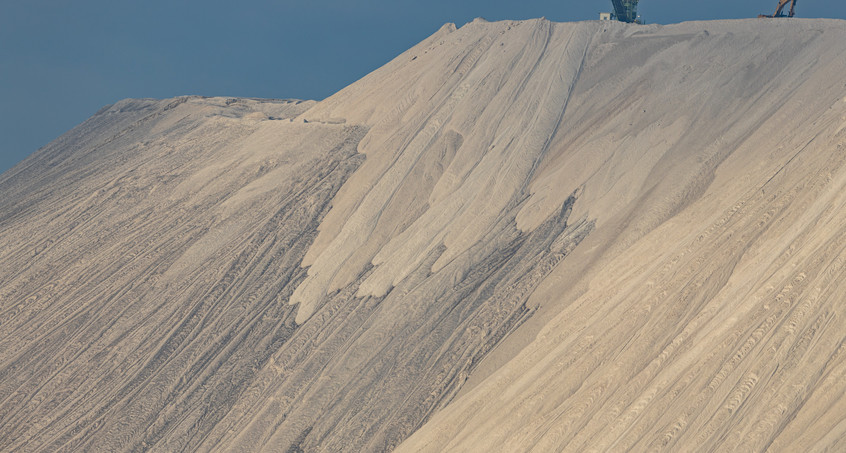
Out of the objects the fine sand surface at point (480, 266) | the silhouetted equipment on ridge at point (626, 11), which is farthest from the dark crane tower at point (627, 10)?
the fine sand surface at point (480, 266)

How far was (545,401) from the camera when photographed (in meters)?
11.8

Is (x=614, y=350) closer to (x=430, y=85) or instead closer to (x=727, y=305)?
(x=727, y=305)

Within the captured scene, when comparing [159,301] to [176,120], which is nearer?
[159,301]

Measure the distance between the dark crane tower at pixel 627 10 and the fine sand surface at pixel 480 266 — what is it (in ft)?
16.2

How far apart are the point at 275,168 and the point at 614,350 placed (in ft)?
34.7

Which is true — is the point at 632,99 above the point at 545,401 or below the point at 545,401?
above

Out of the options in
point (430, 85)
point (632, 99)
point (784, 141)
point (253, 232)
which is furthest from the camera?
point (430, 85)

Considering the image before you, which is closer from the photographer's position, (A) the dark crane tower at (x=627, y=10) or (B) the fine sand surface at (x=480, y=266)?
(B) the fine sand surface at (x=480, y=266)

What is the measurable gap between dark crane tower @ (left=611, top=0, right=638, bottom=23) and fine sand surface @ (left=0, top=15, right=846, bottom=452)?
16.2 ft

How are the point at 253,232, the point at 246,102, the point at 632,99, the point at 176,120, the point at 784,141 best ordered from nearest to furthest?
the point at 784,141, the point at 253,232, the point at 632,99, the point at 176,120, the point at 246,102

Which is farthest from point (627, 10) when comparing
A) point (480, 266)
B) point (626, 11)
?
point (480, 266)

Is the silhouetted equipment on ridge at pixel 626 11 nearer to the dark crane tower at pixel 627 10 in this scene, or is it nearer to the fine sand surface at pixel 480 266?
the dark crane tower at pixel 627 10

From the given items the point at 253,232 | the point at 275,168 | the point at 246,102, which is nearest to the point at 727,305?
the point at 253,232

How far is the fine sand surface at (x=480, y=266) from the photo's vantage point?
450 inches
